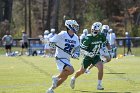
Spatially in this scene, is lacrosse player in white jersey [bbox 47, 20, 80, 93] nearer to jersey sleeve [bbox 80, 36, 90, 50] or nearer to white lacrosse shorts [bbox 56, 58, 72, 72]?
white lacrosse shorts [bbox 56, 58, 72, 72]

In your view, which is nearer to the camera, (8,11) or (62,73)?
(62,73)

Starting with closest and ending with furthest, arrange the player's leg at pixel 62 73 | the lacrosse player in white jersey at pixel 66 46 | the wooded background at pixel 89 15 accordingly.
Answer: the player's leg at pixel 62 73, the lacrosse player in white jersey at pixel 66 46, the wooded background at pixel 89 15

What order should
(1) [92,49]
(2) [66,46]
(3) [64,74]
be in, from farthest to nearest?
1. (1) [92,49]
2. (2) [66,46]
3. (3) [64,74]

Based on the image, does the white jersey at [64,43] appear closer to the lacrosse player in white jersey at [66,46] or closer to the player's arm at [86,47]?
the lacrosse player in white jersey at [66,46]

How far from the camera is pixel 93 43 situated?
16.5 metres

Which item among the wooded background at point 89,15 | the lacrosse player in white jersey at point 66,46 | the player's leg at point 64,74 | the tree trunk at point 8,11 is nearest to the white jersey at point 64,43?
the lacrosse player in white jersey at point 66,46

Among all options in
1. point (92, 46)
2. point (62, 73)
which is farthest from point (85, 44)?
point (62, 73)

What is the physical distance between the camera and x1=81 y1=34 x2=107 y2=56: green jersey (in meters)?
16.4

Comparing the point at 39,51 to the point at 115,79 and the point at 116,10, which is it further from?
the point at 116,10

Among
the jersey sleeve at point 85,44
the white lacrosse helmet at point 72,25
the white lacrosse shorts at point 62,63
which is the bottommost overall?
the white lacrosse shorts at point 62,63

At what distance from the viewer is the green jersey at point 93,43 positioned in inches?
647

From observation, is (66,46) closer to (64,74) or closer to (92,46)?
(64,74)

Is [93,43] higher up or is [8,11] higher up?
[93,43]

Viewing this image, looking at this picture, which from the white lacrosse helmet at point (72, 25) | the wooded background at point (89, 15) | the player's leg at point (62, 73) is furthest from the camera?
the wooded background at point (89, 15)
